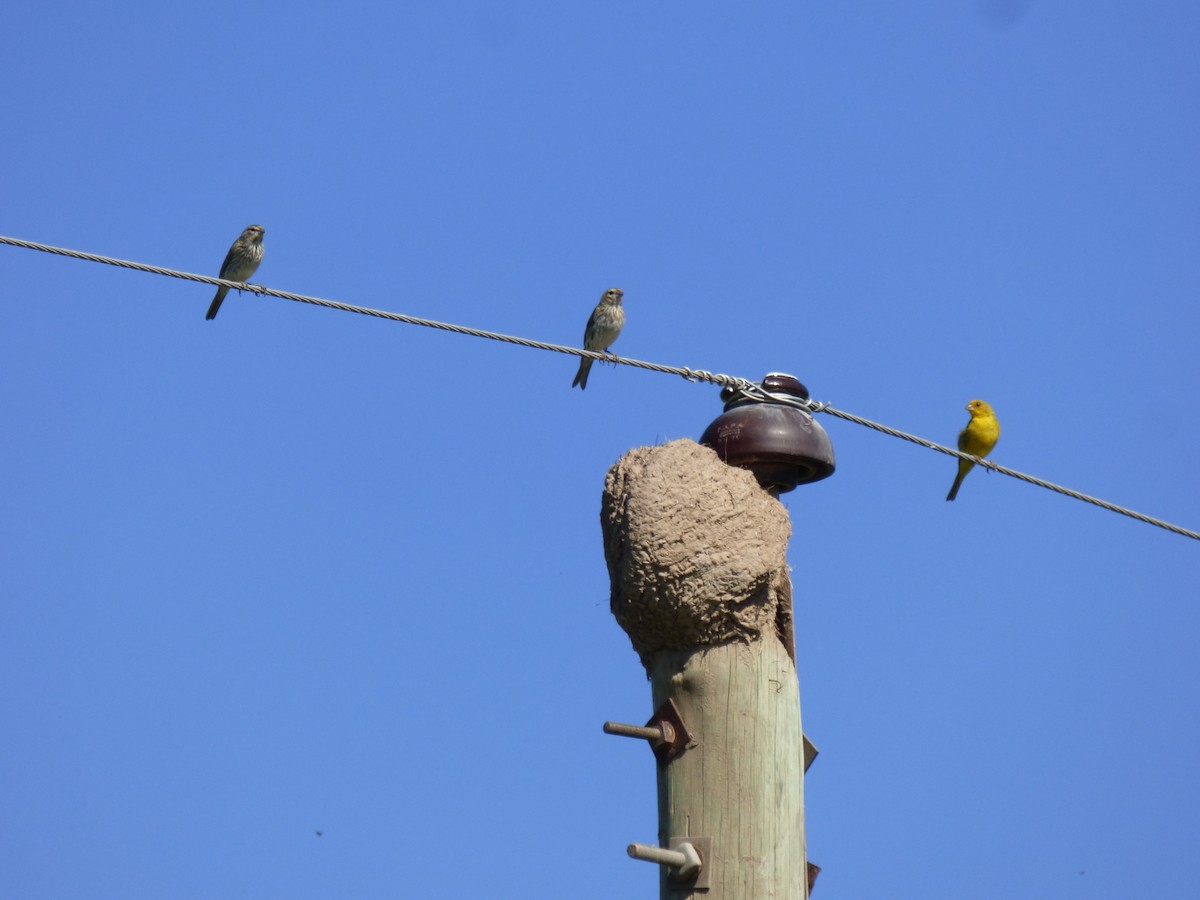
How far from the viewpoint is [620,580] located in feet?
16.5

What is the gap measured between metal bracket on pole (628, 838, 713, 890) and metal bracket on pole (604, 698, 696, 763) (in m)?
0.30

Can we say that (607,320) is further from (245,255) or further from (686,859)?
(686,859)

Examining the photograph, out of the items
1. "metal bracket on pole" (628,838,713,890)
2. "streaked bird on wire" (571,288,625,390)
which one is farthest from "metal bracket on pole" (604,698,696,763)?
"streaked bird on wire" (571,288,625,390)

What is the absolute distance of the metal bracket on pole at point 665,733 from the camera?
14.6 ft

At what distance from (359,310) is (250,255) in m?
7.51

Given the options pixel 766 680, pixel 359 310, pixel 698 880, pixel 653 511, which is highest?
pixel 359 310

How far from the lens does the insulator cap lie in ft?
16.8

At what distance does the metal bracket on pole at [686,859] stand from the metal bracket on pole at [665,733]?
0.30 metres

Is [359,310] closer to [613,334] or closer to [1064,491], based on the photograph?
[1064,491]

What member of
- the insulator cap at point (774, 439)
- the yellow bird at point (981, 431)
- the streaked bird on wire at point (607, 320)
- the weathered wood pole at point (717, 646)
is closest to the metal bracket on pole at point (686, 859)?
the weathered wood pole at point (717, 646)

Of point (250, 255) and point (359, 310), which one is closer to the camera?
point (359, 310)

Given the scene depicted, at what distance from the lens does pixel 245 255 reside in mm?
12570

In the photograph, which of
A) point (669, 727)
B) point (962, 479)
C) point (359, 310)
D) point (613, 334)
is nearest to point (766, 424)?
point (669, 727)

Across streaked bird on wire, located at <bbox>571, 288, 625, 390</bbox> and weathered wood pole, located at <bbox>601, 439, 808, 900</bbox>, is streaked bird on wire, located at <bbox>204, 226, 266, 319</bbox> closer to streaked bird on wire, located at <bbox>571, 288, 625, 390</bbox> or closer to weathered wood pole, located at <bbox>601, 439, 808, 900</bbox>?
streaked bird on wire, located at <bbox>571, 288, 625, 390</bbox>
